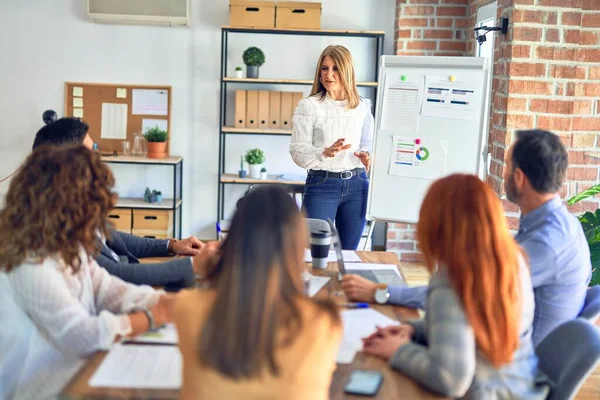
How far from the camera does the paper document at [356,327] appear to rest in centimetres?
187

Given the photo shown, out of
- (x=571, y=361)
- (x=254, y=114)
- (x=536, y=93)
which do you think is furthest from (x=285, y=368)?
(x=254, y=114)

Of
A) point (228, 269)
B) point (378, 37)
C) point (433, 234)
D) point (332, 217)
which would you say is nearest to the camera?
point (228, 269)

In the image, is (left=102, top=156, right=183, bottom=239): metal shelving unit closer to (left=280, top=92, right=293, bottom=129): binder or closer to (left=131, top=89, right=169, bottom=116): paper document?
(left=131, top=89, right=169, bottom=116): paper document

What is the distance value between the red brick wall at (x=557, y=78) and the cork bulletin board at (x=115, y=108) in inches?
116

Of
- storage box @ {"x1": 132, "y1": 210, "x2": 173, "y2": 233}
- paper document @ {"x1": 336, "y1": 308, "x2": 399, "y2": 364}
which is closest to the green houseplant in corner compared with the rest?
paper document @ {"x1": 336, "y1": 308, "x2": 399, "y2": 364}

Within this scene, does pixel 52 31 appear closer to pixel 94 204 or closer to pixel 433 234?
pixel 94 204

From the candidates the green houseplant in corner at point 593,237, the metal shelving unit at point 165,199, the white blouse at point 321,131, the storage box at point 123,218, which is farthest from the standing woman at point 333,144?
the storage box at point 123,218

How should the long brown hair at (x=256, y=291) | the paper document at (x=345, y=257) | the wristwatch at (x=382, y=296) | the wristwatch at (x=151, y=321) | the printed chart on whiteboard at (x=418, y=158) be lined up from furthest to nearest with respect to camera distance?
the printed chart on whiteboard at (x=418, y=158) → the paper document at (x=345, y=257) → the wristwatch at (x=382, y=296) → the wristwatch at (x=151, y=321) → the long brown hair at (x=256, y=291)

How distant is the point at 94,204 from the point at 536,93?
289 cm

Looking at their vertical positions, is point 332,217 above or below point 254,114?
below

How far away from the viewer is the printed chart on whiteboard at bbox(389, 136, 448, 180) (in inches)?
163

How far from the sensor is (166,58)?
19.7 ft

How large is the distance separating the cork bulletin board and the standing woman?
2.37 meters

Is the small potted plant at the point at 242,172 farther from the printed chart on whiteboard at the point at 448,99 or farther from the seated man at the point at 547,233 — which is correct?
the seated man at the point at 547,233
